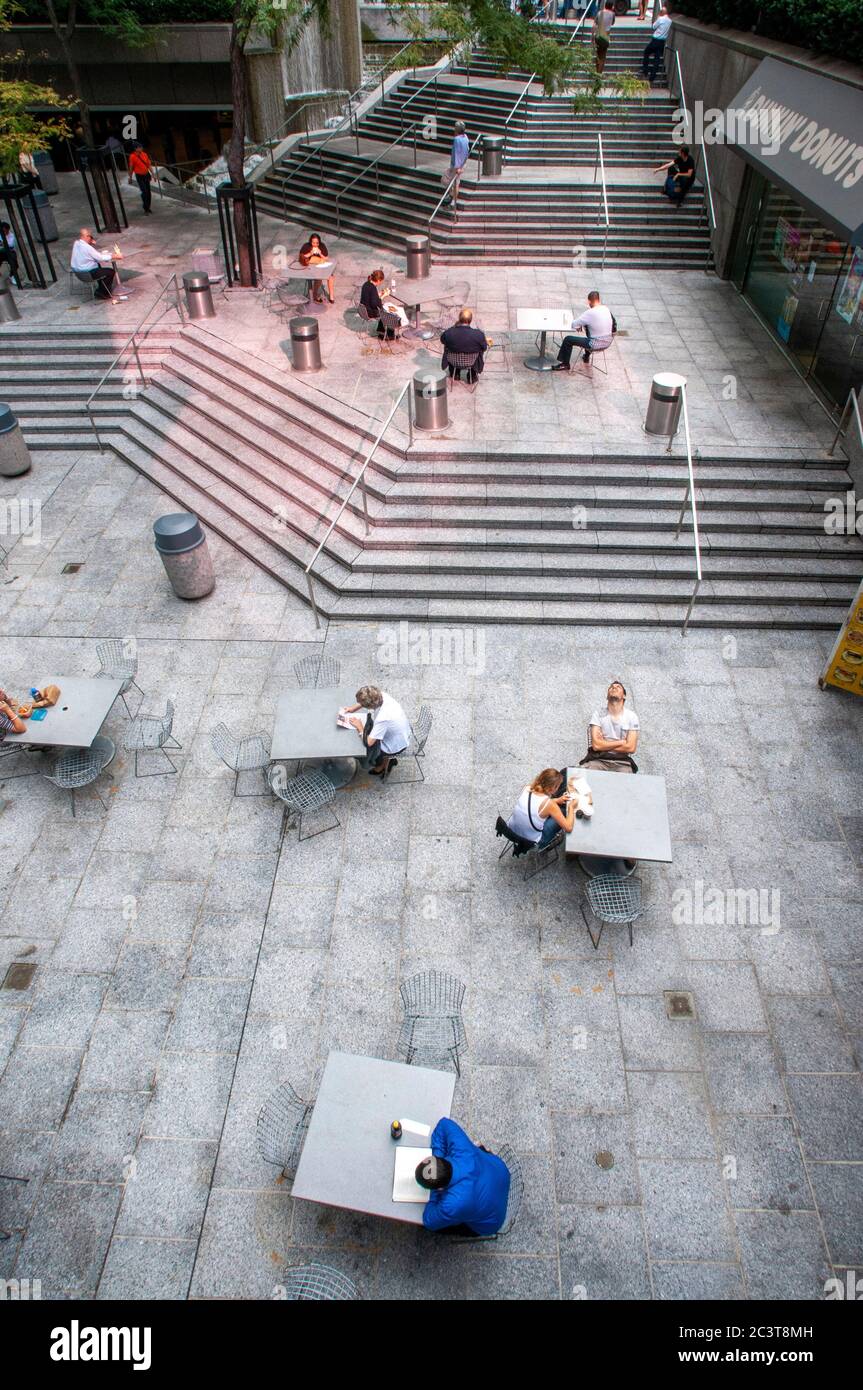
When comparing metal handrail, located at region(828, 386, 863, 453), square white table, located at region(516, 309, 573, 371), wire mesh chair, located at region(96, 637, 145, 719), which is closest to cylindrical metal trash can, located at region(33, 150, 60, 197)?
square white table, located at region(516, 309, 573, 371)

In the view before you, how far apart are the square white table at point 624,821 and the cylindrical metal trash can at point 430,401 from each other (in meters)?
6.23

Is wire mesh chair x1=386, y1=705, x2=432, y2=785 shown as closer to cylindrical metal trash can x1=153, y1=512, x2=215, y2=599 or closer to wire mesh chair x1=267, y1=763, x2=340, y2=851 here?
wire mesh chair x1=267, y1=763, x2=340, y2=851

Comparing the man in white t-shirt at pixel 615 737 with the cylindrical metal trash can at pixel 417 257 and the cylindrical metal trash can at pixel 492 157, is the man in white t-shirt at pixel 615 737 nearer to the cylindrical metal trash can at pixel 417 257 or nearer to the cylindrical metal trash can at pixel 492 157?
the cylindrical metal trash can at pixel 417 257

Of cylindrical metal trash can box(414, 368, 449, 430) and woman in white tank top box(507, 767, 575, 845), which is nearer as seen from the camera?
woman in white tank top box(507, 767, 575, 845)

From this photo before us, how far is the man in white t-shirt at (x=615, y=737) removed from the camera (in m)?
7.79

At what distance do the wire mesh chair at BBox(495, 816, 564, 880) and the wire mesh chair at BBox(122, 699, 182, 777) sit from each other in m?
3.46

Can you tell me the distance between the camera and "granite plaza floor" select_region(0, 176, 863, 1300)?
5.39 meters

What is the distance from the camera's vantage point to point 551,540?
1065 centimetres

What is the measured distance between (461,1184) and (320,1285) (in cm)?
97


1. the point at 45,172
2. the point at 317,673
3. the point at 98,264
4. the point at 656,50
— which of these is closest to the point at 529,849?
the point at 317,673

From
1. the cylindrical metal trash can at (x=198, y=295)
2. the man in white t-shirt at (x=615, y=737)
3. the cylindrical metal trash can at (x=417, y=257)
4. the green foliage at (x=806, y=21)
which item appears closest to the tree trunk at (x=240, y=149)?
the cylindrical metal trash can at (x=198, y=295)

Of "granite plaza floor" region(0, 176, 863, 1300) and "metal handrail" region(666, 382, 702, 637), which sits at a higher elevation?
"metal handrail" region(666, 382, 702, 637)

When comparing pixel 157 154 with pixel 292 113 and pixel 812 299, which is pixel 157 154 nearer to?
pixel 292 113
